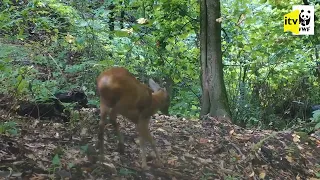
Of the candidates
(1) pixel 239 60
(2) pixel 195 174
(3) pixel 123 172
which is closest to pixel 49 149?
(3) pixel 123 172

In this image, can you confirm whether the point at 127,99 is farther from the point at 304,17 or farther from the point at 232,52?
the point at 232,52

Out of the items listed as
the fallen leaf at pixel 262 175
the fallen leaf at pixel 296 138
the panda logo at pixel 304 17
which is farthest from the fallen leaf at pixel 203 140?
the panda logo at pixel 304 17

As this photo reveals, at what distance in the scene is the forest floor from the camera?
13.4 ft

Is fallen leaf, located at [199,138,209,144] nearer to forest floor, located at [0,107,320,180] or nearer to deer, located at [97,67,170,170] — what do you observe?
forest floor, located at [0,107,320,180]

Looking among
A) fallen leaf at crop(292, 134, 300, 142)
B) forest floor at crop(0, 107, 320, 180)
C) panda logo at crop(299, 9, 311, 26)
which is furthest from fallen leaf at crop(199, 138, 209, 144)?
panda logo at crop(299, 9, 311, 26)

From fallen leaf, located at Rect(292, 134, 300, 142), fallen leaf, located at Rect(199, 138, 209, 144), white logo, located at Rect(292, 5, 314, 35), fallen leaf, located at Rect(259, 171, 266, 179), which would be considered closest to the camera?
fallen leaf, located at Rect(259, 171, 266, 179)

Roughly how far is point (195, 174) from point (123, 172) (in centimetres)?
101

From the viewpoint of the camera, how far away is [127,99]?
3875 millimetres

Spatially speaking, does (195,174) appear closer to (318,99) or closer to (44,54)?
(44,54)

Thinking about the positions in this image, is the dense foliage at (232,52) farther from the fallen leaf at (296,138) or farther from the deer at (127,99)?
the deer at (127,99)

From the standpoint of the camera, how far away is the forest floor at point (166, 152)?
Answer: 4.09m

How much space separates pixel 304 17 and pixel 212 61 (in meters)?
2.56

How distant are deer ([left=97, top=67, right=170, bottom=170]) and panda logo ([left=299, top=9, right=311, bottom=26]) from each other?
5.75m

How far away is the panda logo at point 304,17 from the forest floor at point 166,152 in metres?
3.08
